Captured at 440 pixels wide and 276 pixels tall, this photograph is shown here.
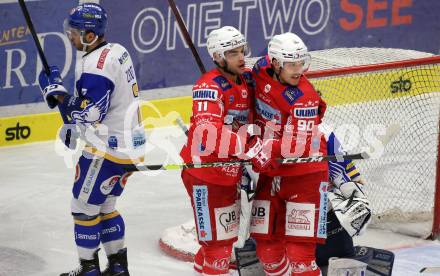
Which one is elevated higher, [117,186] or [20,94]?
[117,186]

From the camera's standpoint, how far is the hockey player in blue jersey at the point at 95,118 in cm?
504

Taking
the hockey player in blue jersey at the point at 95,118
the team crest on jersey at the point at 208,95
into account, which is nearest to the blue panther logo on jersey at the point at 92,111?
the hockey player in blue jersey at the point at 95,118

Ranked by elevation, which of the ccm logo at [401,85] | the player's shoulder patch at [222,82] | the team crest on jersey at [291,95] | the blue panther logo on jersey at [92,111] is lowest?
the ccm logo at [401,85]

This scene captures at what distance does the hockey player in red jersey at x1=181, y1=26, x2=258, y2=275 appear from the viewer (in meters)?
4.64

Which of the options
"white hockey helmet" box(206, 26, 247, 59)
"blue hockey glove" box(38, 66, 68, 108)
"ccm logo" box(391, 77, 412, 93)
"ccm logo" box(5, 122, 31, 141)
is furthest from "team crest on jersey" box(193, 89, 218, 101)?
"ccm logo" box(5, 122, 31, 141)

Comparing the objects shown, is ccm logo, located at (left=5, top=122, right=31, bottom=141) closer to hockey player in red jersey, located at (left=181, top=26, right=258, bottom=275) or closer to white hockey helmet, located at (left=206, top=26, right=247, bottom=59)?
hockey player in red jersey, located at (left=181, top=26, right=258, bottom=275)

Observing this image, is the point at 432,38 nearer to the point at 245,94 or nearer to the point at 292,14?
the point at 292,14

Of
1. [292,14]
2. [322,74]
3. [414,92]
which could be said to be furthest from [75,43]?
[292,14]

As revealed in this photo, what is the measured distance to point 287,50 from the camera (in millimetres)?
4645

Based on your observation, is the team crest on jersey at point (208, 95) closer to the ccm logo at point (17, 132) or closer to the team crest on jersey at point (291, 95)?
the team crest on jersey at point (291, 95)

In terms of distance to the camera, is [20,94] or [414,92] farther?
[20,94]

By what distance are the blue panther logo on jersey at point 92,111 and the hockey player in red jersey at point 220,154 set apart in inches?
21.5

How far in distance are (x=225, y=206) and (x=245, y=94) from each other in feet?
1.86

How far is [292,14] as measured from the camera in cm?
951
